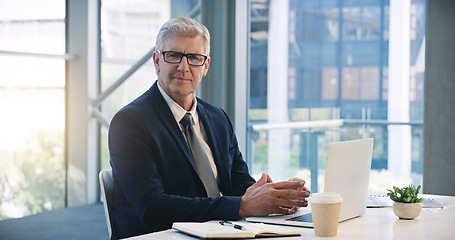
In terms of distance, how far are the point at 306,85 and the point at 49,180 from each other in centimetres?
320

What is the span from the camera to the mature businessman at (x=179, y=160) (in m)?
1.94

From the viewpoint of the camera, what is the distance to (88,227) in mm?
5250

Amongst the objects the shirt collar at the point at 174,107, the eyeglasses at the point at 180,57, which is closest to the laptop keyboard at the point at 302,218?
the shirt collar at the point at 174,107

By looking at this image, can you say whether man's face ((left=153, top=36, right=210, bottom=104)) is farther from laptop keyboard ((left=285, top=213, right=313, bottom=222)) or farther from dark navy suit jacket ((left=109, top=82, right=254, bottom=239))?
laptop keyboard ((left=285, top=213, right=313, bottom=222))

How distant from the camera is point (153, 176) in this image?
2006mm

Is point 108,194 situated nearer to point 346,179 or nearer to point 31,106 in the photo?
point 346,179

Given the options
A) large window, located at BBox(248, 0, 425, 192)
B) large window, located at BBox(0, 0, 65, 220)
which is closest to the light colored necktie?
large window, located at BBox(248, 0, 425, 192)

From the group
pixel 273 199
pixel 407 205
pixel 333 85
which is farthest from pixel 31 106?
pixel 407 205

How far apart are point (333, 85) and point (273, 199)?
306 cm

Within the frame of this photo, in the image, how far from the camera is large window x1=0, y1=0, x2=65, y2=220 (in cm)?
584

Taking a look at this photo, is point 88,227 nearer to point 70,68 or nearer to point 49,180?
point 49,180

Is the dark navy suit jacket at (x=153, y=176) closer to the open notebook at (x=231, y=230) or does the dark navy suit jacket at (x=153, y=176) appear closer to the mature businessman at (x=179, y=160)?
the mature businessman at (x=179, y=160)

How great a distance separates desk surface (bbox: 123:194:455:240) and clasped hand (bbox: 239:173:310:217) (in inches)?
7.3

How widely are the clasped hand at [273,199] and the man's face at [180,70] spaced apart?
0.56 m
